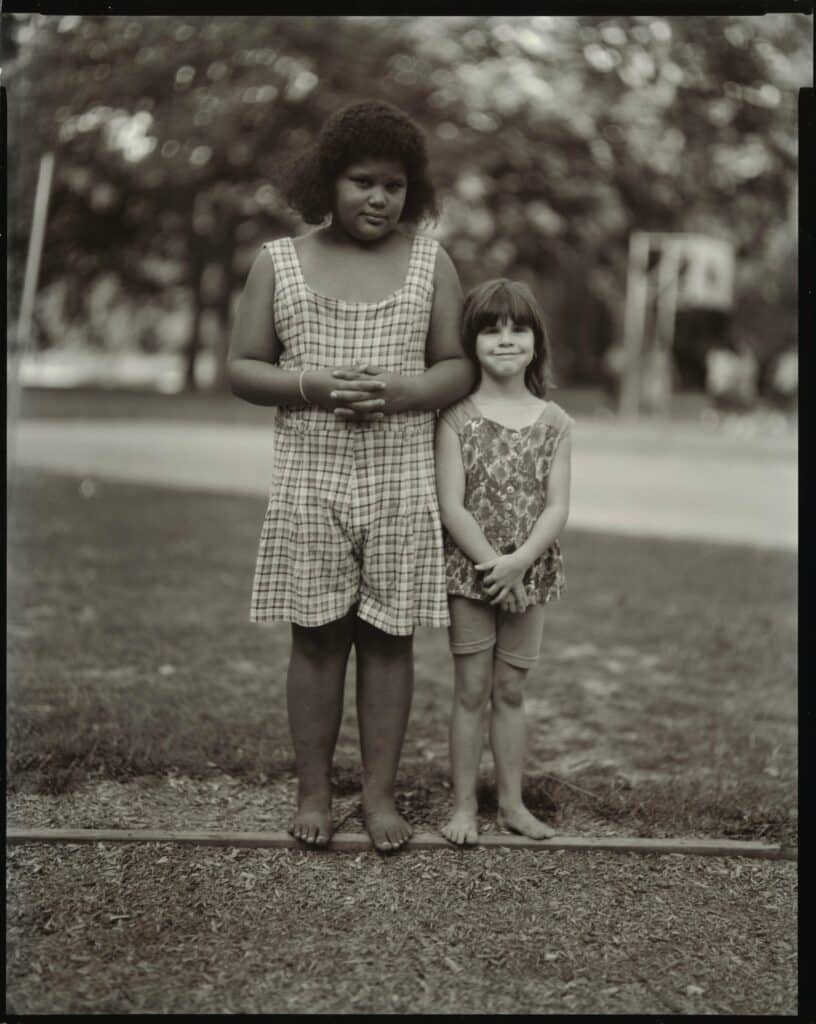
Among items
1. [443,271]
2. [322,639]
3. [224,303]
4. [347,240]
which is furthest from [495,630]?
[224,303]

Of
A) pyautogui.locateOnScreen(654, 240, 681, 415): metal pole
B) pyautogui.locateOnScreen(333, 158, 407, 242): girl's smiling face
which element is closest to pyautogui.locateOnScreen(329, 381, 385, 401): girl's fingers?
pyautogui.locateOnScreen(333, 158, 407, 242): girl's smiling face

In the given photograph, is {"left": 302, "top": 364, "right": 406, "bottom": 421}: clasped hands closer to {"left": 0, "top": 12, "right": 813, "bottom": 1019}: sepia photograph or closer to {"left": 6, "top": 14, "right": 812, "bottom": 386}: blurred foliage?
{"left": 0, "top": 12, "right": 813, "bottom": 1019}: sepia photograph

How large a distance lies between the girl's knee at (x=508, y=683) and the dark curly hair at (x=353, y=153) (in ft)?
4.09

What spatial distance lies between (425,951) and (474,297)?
5.22 feet

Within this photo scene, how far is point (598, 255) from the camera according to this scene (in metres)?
27.4

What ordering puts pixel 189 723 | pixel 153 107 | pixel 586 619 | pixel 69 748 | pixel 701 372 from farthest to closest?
1. pixel 701 372
2. pixel 153 107
3. pixel 586 619
4. pixel 189 723
5. pixel 69 748

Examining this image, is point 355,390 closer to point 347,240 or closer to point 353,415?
point 353,415

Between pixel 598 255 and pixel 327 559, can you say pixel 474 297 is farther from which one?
pixel 598 255

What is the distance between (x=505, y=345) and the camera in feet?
10.2

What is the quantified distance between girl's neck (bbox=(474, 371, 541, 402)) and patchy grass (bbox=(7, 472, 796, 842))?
1.23m

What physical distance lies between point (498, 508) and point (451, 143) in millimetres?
19295

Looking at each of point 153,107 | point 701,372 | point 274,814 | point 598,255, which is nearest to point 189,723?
point 274,814

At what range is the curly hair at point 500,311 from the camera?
10.2ft

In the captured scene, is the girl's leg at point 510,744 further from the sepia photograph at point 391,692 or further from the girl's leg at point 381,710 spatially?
the girl's leg at point 381,710
